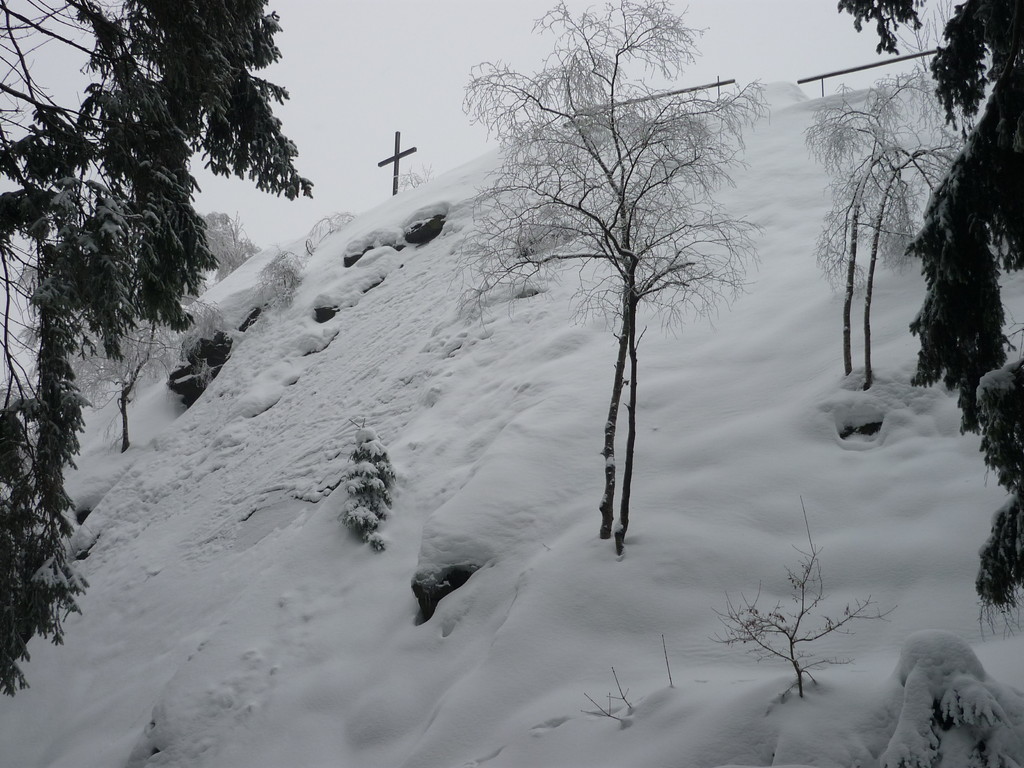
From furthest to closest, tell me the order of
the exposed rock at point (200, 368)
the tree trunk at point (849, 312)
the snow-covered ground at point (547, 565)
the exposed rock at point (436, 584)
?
the exposed rock at point (200, 368) → the tree trunk at point (849, 312) → the exposed rock at point (436, 584) → the snow-covered ground at point (547, 565)

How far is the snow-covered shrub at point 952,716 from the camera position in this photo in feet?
11.0

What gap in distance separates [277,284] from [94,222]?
49.4 feet

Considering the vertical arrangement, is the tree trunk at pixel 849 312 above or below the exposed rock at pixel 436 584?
above

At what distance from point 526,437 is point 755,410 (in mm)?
3130

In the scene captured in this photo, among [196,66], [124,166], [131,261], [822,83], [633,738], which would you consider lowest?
[633,738]

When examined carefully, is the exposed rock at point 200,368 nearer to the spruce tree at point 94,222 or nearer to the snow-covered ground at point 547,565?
the snow-covered ground at point 547,565

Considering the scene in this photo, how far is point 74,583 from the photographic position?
6797 mm

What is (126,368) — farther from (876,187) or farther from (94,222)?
(876,187)

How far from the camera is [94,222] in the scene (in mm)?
4723

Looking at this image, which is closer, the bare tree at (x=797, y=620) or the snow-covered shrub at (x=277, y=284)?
the bare tree at (x=797, y=620)

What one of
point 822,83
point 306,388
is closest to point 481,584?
point 306,388

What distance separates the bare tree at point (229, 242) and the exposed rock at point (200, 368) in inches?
321

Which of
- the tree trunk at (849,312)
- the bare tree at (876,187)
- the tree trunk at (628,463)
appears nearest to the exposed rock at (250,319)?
the tree trunk at (628,463)

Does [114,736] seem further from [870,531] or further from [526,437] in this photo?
[870,531]
